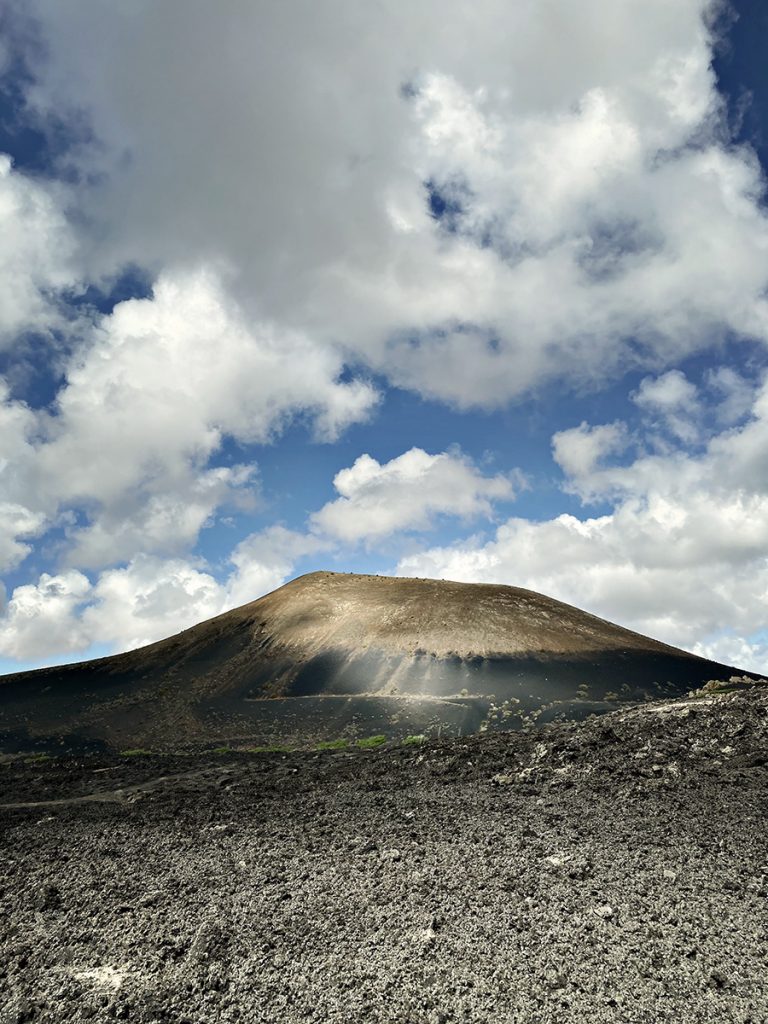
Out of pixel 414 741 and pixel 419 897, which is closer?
pixel 419 897

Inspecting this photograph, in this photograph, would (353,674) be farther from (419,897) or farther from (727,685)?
(419,897)

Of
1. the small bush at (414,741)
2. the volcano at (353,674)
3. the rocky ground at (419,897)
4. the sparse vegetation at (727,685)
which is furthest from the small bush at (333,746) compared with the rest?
the sparse vegetation at (727,685)

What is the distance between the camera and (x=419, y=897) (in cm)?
1036

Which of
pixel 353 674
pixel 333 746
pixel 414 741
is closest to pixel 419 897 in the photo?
pixel 414 741

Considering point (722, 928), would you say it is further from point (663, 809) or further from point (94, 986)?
point (94, 986)

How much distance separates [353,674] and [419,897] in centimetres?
5752

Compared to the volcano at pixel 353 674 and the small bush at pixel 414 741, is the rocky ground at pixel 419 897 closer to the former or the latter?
the small bush at pixel 414 741

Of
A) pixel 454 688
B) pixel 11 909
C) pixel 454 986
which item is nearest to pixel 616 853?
pixel 454 986

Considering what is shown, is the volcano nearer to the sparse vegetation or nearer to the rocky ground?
the sparse vegetation

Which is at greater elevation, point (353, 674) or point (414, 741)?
point (353, 674)

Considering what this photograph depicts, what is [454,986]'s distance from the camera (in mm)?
8117

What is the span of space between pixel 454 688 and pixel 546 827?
4962 cm

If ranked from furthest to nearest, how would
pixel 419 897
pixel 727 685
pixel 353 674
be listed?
pixel 353 674
pixel 727 685
pixel 419 897

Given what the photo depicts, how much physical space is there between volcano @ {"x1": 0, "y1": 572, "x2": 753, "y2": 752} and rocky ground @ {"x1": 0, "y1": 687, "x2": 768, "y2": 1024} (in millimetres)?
35155
